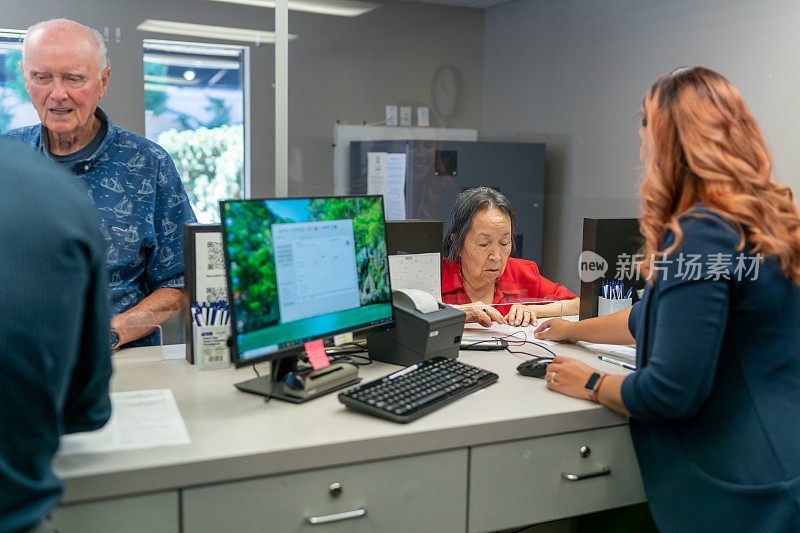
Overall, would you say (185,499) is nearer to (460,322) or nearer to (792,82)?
(460,322)

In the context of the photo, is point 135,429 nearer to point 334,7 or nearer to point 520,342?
point 520,342

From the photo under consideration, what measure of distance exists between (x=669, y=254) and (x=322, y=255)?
70 centimetres

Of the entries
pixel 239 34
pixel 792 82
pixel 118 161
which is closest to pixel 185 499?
pixel 118 161

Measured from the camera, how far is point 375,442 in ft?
4.33

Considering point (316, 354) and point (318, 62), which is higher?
point (318, 62)

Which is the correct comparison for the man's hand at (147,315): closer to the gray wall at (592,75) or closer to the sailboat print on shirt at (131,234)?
the sailboat print on shirt at (131,234)

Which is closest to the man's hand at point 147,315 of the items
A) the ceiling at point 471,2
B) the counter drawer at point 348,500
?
the counter drawer at point 348,500

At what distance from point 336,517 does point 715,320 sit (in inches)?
30.3

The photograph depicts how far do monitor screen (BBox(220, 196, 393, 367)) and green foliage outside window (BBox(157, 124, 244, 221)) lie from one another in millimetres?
1442

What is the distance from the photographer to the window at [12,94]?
8.55 feet

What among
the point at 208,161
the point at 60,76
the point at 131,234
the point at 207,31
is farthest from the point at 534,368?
the point at 207,31

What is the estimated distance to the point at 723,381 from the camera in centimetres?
142

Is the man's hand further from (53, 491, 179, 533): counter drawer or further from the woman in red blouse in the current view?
the woman in red blouse

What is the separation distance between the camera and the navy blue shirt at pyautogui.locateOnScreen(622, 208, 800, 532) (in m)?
1.33
